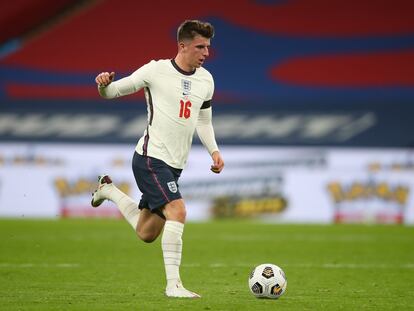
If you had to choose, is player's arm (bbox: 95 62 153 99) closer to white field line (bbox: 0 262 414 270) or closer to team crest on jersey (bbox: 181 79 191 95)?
team crest on jersey (bbox: 181 79 191 95)

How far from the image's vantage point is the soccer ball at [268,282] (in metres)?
6.65

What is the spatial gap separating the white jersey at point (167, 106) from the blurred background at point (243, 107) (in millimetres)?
10809

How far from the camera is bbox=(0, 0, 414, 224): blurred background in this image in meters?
17.8

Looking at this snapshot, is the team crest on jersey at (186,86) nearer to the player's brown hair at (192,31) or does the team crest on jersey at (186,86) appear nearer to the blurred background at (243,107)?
the player's brown hair at (192,31)

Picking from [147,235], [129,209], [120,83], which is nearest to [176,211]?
[147,235]

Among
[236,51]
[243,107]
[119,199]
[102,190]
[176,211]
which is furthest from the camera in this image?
[236,51]

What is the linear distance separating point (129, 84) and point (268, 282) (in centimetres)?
172

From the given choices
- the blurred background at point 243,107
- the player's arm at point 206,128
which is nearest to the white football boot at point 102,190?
the player's arm at point 206,128

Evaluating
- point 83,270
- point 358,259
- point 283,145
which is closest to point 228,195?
point 283,145

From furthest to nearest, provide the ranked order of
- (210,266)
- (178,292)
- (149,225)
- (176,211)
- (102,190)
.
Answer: (210,266), (102,190), (149,225), (176,211), (178,292)

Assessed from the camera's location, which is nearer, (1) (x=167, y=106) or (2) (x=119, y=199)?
(1) (x=167, y=106)

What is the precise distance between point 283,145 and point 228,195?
119 inches

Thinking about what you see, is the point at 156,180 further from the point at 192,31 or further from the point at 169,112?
the point at 192,31

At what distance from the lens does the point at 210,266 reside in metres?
9.78
